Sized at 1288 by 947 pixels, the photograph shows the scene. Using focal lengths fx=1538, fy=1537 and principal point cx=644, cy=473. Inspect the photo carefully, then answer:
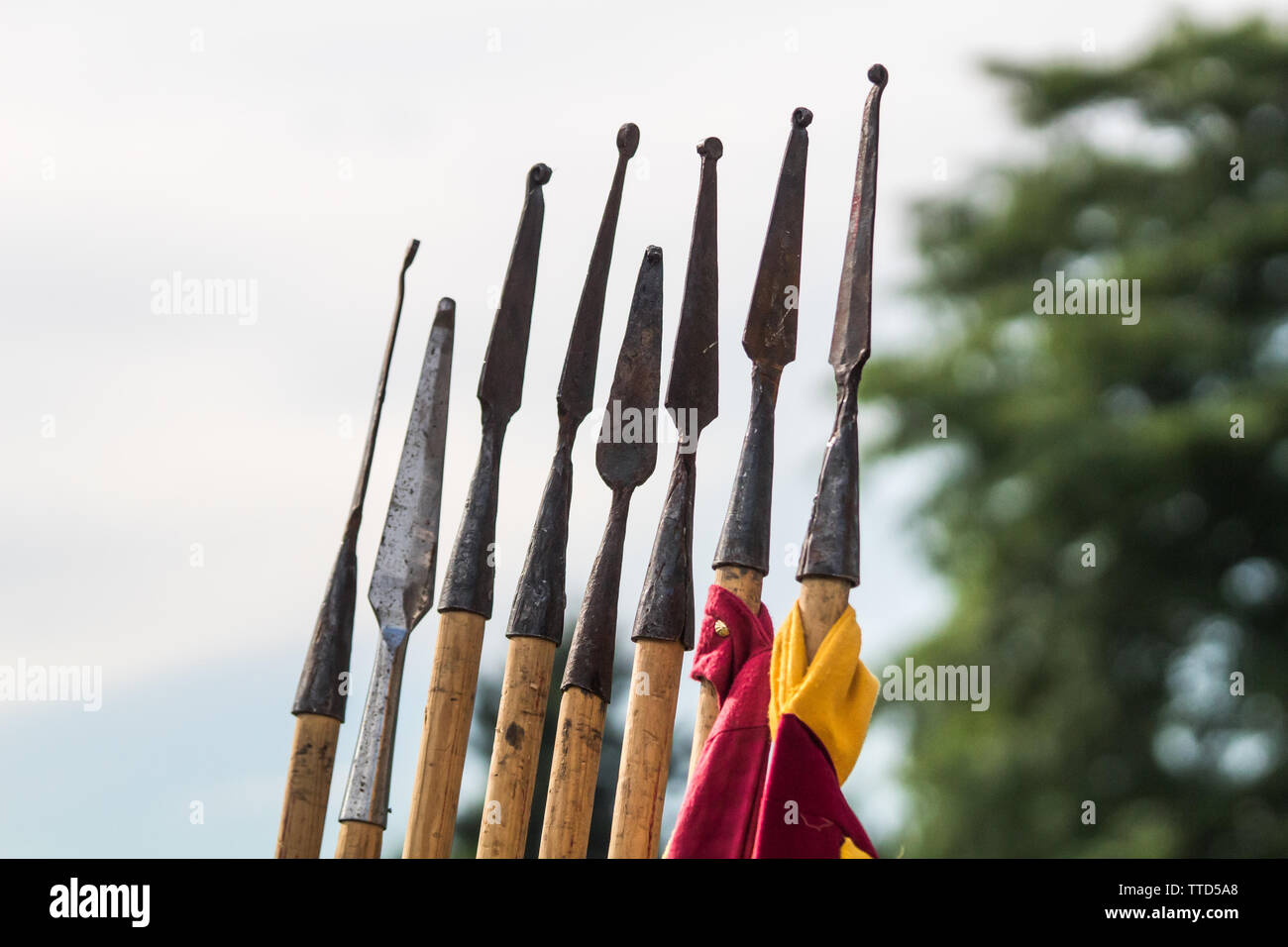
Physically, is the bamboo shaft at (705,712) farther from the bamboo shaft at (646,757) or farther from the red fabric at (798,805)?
the red fabric at (798,805)

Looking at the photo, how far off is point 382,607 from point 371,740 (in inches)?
7.9

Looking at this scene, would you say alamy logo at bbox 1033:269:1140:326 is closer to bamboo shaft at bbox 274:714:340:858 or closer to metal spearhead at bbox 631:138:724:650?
metal spearhead at bbox 631:138:724:650

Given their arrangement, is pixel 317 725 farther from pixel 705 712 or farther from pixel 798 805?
pixel 798 805

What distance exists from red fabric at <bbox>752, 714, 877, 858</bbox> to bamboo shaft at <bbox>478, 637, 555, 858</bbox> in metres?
0.42

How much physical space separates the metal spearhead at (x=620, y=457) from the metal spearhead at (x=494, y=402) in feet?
0.51

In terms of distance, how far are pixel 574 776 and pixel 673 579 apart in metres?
0.31

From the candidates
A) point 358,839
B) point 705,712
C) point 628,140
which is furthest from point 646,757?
point 628,140

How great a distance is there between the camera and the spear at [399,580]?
2.27 meters

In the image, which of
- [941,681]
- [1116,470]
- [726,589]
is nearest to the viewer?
[726,589]

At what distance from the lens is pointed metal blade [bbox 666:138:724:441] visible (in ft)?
7.40

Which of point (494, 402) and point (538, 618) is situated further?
point (494, 402)

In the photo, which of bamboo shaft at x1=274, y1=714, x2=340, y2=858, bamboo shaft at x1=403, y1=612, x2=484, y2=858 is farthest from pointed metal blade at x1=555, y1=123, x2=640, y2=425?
bamboo shaft at x1=274, y1=714, x2=340, y2=858

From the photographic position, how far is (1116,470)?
11.5 m
